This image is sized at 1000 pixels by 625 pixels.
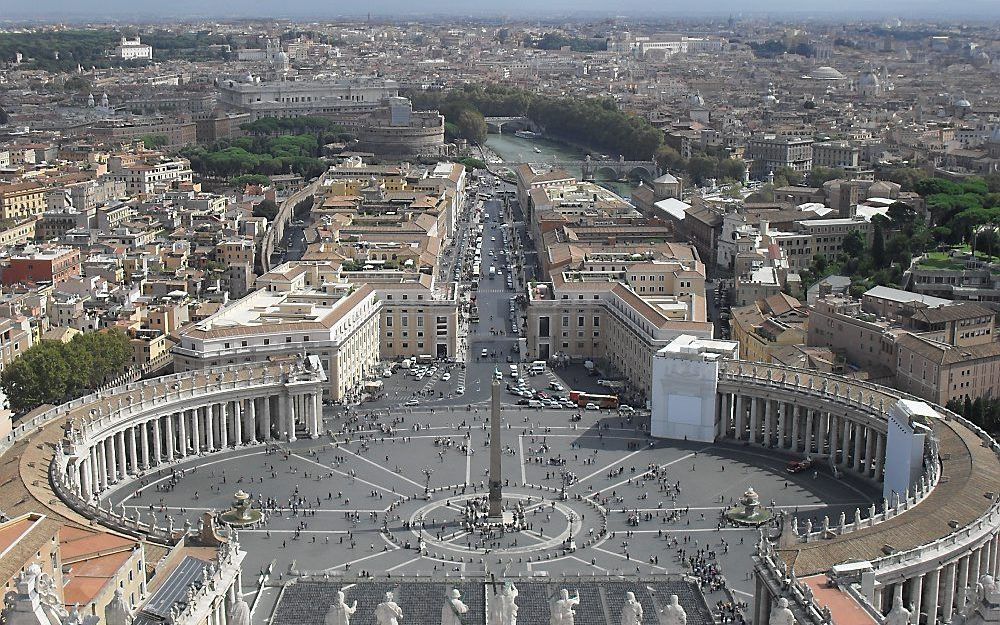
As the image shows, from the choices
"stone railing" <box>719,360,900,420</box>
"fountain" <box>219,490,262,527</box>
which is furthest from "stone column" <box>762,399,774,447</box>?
"fountain" <box>219,490,262,527</box>

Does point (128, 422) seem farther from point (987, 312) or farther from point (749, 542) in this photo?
point (987, 312)

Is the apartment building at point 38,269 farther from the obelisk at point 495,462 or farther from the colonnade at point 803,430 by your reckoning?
the colonnade at point 803,430

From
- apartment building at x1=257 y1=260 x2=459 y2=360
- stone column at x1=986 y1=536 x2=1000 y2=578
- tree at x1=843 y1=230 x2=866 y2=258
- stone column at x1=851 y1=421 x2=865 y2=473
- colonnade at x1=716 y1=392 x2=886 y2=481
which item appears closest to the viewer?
stone column at x1=986 y1=536 x2=1000 y2=578

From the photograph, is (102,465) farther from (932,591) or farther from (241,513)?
(932,591)

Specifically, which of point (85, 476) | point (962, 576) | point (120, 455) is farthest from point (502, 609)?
point (120, 455)

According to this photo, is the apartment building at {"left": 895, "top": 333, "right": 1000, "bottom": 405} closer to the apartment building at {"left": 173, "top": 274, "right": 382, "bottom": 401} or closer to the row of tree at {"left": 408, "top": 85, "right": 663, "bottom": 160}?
the apartment building at {"left": 173, "top": 274, "right": 382, "bottom": 401}

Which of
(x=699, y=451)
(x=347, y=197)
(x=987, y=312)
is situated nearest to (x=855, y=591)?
(x=699, y=451)

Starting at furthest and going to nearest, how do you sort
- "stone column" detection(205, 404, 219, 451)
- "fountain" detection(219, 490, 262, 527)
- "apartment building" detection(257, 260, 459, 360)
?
1. "apartment building" detection(257, 260, 459, 360)
2. "stone column" detection(205, 404, 219, 451)
3. "fountain" detection(219, 490, 262, 527)
